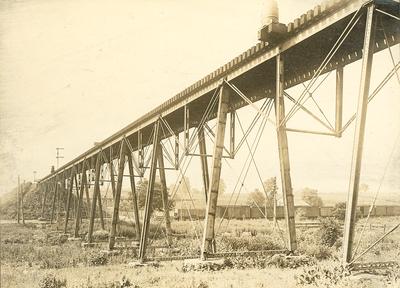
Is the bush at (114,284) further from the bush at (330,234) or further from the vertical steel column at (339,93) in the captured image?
the bush at (330,234)

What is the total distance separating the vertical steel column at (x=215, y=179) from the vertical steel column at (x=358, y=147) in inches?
188

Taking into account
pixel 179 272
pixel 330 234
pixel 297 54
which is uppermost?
pixel 297 54

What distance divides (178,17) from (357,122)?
19.7ft

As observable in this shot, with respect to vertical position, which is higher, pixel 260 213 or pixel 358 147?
pixel 358 147

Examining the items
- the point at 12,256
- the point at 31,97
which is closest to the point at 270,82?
the point at 31,97

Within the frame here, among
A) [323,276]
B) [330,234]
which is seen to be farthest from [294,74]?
[330,234]

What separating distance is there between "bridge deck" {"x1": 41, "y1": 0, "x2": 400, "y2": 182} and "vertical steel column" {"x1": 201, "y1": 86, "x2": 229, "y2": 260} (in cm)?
81

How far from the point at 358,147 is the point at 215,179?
5146 mm

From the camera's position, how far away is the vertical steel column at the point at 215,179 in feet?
34.8

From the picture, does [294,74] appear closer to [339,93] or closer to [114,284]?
[339,93]

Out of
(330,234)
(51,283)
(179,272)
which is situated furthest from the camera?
(330,234)

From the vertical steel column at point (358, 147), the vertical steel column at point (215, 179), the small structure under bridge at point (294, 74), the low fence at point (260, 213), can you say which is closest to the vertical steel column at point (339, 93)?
the small structure under bridge at point (294, 74)

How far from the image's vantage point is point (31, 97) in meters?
12.8

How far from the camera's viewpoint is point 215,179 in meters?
11.0
